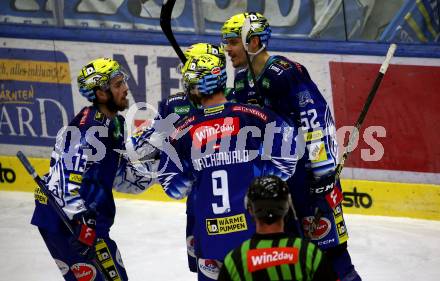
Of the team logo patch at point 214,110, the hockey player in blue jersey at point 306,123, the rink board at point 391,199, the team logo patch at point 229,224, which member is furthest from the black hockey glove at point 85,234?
the rink board at point 391,199

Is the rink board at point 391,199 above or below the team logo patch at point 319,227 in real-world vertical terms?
below

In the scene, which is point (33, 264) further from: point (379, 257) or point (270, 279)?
point (270, 279)

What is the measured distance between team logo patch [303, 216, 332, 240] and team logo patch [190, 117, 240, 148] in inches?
41.3

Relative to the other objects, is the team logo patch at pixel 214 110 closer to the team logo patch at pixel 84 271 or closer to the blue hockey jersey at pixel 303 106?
the blue hockey jersey at pixel 303 106

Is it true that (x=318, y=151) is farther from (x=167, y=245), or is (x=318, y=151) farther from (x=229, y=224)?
(x=167, y=245)

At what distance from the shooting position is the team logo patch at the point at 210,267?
4.97 meters

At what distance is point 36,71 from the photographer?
31.4 ft

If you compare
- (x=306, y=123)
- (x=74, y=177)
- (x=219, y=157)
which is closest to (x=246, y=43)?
(x=306, y=123)

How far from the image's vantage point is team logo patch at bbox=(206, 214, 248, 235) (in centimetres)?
484

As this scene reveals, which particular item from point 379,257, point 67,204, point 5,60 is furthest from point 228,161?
point 5,60

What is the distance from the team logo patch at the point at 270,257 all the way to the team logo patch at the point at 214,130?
1.20 metres

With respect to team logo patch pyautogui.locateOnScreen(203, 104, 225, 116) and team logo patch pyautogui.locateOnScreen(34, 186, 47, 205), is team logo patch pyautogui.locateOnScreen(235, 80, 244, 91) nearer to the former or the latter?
team logo patch pyautogui.locateOnScreen(203, 104, 225, 116)

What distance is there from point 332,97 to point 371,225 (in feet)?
3.82

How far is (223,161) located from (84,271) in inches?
46.5
